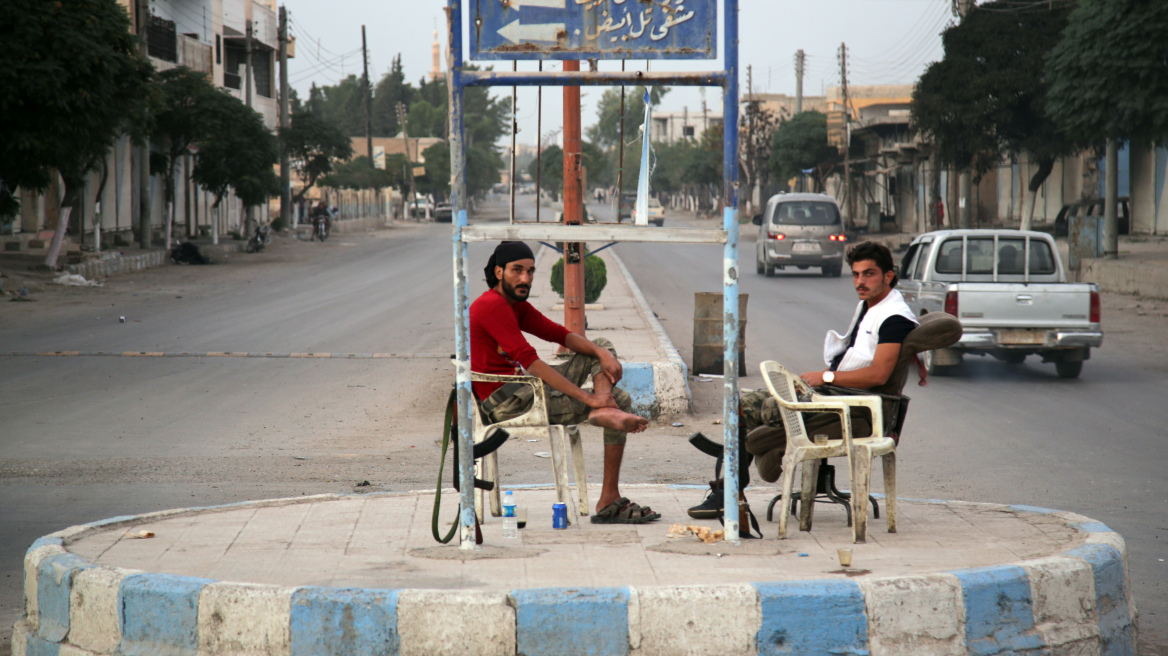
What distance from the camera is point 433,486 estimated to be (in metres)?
6.99

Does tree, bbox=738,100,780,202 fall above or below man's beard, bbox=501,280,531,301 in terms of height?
above

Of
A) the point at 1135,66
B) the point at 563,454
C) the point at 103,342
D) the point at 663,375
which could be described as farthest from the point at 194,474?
the point at 1135,66

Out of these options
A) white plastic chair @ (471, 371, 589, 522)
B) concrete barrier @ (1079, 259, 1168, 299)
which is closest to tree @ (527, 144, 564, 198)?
white plastic chair @ (471, 371, 589, 522)

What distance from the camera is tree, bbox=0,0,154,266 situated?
19703mm

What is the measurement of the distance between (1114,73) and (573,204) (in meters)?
17.4

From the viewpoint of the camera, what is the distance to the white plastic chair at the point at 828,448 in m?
4.52

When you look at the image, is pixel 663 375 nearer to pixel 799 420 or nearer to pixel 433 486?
pixel 433 486

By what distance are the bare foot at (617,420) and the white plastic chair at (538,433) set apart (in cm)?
25

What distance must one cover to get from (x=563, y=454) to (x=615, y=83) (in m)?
1.75

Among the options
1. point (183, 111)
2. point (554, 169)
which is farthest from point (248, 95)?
point (554, 169)

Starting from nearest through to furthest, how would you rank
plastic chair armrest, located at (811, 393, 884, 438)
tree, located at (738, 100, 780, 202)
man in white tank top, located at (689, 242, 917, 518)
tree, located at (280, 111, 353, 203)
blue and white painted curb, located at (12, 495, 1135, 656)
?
blue and white painted curb, located at (12, 495, 1135, 656), plastic chair armrest, located at (811, 393, 884, 438), man in white tank top, located at (689, 242, 917, 518), tree, located at (280, 111, 353, 203), tree, located at (738, 100, 780, 202)

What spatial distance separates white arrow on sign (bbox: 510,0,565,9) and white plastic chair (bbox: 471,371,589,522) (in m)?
1.64

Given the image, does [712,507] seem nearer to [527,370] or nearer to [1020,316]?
[527,370]

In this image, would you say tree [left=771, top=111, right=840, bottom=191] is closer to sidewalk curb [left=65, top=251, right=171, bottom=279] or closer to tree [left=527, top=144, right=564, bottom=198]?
tree [left=527, top=144, right=564, bottom=198]
